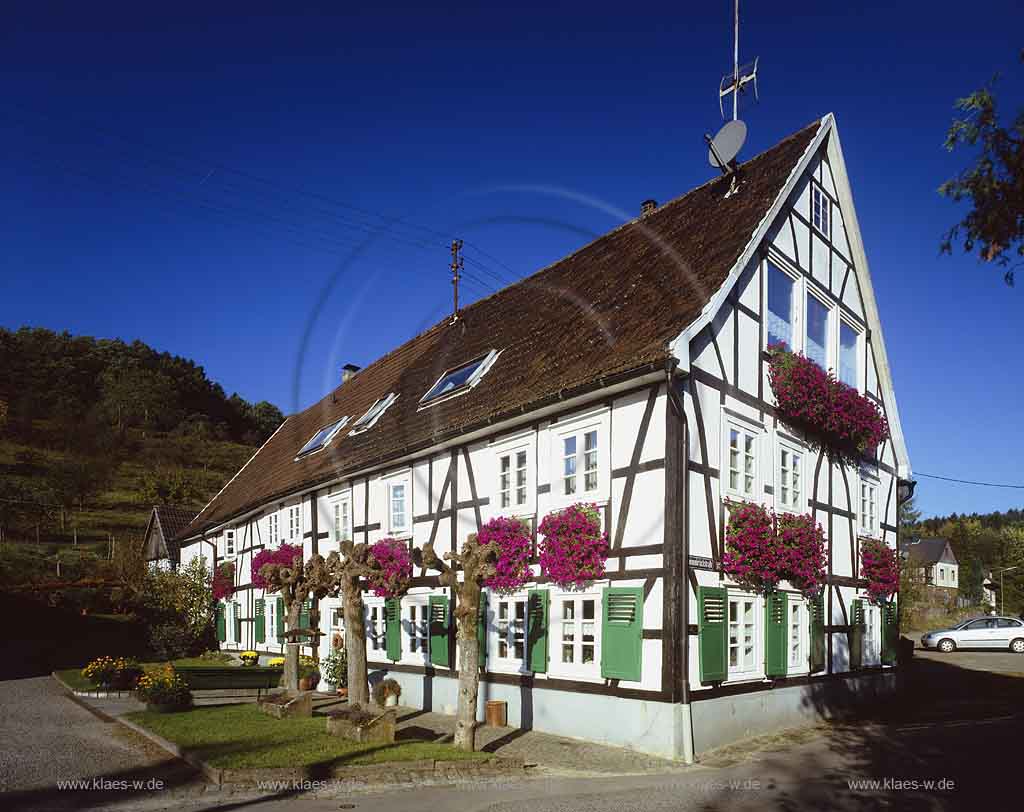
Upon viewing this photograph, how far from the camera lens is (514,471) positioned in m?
16.0

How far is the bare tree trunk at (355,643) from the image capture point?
1438cm

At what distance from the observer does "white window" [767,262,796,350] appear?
52.8ft

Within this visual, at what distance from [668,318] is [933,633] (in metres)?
24.6

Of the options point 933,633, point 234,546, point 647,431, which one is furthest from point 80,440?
point 647,431

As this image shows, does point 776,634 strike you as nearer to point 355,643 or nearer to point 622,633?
point 622,633

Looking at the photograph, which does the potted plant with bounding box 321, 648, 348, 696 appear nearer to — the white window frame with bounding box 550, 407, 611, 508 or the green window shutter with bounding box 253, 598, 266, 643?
→ the green window shutter with bounding box 253, 598, 266, 643

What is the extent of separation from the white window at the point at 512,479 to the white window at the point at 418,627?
375 cm

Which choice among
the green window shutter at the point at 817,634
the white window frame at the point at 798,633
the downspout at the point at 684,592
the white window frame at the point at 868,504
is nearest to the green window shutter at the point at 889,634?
the white window frame at the point at 868,504

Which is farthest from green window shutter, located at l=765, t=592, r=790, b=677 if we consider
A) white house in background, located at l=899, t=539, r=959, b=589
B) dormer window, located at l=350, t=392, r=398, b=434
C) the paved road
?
white house in background, located at l=899, t=539, r=959, b=589

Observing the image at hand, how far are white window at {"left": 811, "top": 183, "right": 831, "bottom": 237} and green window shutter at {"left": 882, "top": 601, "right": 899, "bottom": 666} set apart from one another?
8.39 metres

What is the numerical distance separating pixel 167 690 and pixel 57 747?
3064 millimetres

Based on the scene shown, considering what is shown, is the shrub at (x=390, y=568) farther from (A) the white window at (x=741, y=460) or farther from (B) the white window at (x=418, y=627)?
(A) the white window at (x=741, y=460)

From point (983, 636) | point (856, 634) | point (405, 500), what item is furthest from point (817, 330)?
point (983, 636)

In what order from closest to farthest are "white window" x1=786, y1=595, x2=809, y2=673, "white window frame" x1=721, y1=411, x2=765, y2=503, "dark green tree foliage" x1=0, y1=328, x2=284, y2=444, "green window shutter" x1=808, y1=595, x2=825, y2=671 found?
"white window frame" x1=721, y1=411, x2=765, y2=503 → "white window" x1=786, y1=595, x2=809, y2=673 → "green window shutter" x1=808, y1=595, x2=825, y2=671 → "dark green tree foliage" x1=0, y1=328, x2=284, y2=444
